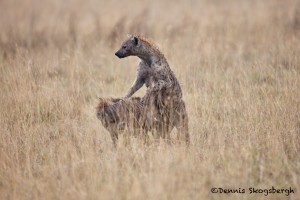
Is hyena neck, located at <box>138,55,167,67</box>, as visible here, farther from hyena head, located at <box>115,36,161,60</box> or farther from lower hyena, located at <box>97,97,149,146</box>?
lower hyena, located at <box>97,97,149,146</box>

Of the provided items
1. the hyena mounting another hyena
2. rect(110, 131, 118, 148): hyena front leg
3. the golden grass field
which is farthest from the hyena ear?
rect(110, 131, 118, 148): hyena front leg

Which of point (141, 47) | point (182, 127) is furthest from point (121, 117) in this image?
point (141, 47)

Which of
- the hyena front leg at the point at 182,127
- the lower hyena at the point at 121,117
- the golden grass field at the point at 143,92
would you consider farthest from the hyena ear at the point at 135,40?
the golden grass field at the point at 143,92

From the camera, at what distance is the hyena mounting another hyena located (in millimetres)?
6488

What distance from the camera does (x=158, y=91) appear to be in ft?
21.9

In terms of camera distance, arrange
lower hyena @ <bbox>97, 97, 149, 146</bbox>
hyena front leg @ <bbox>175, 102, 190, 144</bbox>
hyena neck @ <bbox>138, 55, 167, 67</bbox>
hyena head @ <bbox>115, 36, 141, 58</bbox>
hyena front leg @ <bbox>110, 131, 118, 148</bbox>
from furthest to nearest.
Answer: hyena head @ <bbox>115, 36, 141, 58</bbox>, hyena neck @ <bbox>138, 55, 167, 67</bbox>, hyena front leg @ <bbox>175, 102, 190, 144</bbox>, hyena front leg @ <bbox>110, 131, 118, 148</bbox>, lower hyena @ <bbox>97, 97, 149, 146</bbox>

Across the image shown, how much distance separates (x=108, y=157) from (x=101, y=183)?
2.75ft

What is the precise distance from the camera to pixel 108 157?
6020mm

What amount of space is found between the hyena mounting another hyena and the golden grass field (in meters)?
0.33

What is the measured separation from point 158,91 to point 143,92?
8.19 ft

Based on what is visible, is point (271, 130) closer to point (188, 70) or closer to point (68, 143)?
point (68, 143)

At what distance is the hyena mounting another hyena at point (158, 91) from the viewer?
21.3ft

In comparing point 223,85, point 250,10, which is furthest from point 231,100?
point 250,10

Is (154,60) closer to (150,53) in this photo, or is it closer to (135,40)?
(150,53)
